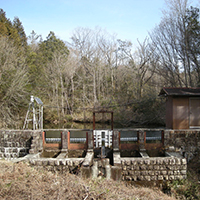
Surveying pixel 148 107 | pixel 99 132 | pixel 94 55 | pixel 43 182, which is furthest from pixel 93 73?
pixel 43 182

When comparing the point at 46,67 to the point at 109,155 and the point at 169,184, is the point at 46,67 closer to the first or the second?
the point at 109,155

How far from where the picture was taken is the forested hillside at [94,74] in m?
18.2

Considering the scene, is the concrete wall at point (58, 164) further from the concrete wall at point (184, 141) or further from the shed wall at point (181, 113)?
the shed wall at point (181, 113)

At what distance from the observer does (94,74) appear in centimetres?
→ 2681

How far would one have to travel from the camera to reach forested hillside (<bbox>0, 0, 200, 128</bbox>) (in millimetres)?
18188

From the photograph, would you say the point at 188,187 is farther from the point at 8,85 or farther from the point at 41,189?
the point at 8,85

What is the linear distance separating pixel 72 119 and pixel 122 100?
22.8ft

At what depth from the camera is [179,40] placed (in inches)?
776

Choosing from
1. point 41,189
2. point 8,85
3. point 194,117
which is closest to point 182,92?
point 194,117

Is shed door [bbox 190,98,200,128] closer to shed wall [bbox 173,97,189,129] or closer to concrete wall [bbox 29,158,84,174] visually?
shed wall [bbox 173,97,189,129]

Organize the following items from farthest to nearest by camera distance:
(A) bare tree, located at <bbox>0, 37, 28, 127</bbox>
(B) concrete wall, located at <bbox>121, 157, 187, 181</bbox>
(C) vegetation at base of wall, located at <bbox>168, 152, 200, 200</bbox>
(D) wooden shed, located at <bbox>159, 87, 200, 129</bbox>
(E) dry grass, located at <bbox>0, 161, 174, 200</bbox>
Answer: (A) bare tree, located at <bbox>0, 37, 28, 127</bbox>, (D) wooden shed, located at <bbox>159, 87, 200, 129</bbox>, (B) concrete wall, located at <bbox>121, 157, 187, 181</bbox>, (C) vegetation at base of wall, located at <bbox>168, 152, 200, 200</bbox>, (E) dry grass, located at <bbox>0, 161, 174, 200</bbox>

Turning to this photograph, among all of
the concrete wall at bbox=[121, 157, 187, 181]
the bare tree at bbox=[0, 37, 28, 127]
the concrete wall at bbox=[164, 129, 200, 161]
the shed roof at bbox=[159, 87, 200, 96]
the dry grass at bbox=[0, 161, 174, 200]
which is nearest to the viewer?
the dry grass at bbox=[0, 161, 174, 200]

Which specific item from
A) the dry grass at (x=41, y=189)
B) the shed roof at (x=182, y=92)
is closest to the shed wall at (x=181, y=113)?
the shed roof at (x=182, y=92)

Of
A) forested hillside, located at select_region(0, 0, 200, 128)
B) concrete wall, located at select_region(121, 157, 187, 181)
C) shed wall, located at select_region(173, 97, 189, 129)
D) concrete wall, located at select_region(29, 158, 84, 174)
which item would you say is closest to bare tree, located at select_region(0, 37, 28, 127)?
forested hillside, located at select_region(0, 0, 200, 128)
